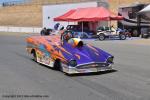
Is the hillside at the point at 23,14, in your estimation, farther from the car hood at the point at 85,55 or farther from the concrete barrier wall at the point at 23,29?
the car hood at the point at 85,55

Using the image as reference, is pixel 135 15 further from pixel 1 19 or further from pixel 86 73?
pixel 1 19

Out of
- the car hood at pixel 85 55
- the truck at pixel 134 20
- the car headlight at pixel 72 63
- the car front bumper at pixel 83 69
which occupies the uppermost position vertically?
the truck at pixel 134 20

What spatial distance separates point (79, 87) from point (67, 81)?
3.32 feet

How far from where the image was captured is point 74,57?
11.9 metres

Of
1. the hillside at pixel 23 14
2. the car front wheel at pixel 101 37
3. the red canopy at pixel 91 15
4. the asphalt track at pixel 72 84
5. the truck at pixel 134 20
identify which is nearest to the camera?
the asphalt track at pixel 72 84

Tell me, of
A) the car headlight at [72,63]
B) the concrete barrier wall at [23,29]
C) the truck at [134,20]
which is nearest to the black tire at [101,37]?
the truck at [134,20]

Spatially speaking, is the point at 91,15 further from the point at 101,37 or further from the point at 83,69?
the point at 83,69

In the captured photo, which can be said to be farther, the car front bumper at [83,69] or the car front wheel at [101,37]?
the car front wheel at [101,37]

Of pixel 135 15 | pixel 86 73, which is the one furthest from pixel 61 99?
pixel 135 15

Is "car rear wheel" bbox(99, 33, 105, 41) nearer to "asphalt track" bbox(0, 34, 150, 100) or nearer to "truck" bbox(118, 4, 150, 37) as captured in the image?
"truck" bbox(118, 4, 150, 37)

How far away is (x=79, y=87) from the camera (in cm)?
1000

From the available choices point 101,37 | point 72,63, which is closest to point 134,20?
point 101,37

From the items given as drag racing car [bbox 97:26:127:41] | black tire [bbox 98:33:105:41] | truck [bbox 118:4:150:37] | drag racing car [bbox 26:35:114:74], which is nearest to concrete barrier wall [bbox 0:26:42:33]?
truck [bbox 118:4:150:37]

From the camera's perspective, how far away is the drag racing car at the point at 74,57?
11843 millimetres
